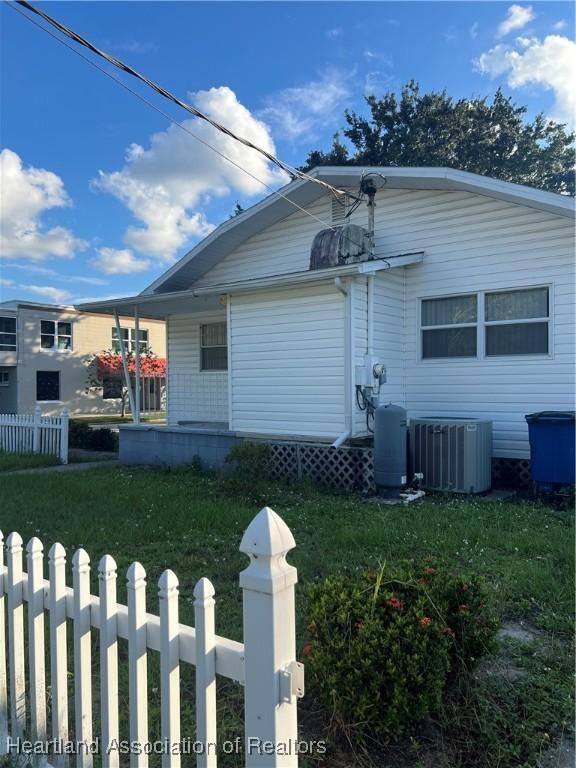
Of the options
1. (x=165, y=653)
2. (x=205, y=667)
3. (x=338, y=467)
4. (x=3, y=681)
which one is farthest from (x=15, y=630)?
(x=338, y=467)

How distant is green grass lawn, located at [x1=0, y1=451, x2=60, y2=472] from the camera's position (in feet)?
35.9

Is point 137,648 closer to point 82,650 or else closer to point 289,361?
point 82,650

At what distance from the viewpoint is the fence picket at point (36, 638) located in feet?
7.13

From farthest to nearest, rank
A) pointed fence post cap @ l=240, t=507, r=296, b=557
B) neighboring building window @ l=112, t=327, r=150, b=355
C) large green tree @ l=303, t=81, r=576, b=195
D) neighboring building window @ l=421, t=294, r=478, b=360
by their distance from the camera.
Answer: neighboring building window @ l=112, t=327, r=150, b=355
large green tree @ l=303, t=81, r=576, b=195
neighboring building window @ l=421, t=294, r=478, b=360
pointed fence post cap @ l=240, t=507, r=296, b=557

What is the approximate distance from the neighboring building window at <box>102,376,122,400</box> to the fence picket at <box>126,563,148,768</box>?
1082 inches

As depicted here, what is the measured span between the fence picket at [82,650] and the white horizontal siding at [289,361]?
271 inches

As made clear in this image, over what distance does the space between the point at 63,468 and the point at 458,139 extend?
919 inches

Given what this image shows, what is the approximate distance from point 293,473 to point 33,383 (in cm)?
2081

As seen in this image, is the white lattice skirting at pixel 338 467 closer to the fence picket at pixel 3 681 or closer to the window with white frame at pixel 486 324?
the window with white frame at pixel 486 324

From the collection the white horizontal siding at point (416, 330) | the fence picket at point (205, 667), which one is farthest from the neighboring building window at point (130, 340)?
the fence picket at point (205, 667)

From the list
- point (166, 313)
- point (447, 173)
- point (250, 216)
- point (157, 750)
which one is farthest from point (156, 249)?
A: point (157, 750)

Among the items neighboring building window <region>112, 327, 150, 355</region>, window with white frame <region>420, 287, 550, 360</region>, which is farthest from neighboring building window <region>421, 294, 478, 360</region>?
neighboring building window <region>112, 327, 150, 355</region>

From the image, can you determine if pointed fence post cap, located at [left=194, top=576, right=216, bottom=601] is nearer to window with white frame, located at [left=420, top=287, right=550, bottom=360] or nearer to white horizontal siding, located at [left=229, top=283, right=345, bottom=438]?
white horizontal siding, located at [left=229, top=283, right=345, bottom=438]

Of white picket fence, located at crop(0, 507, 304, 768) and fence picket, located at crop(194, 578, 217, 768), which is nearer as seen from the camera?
white picket fence, located at crop(0, 507, 304, 768)
